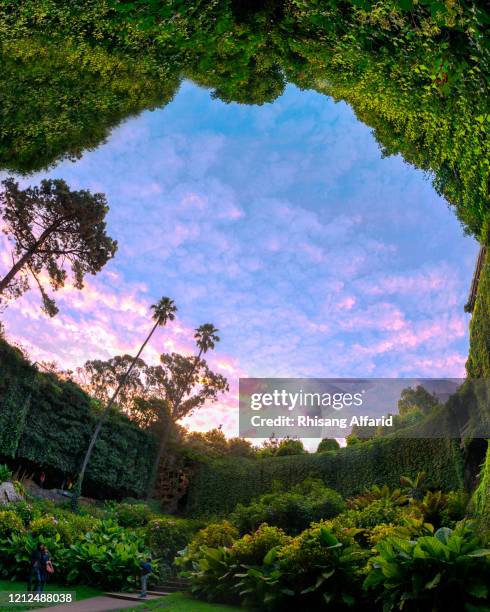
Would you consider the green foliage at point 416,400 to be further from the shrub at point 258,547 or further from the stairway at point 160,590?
the shrub at point 258,547

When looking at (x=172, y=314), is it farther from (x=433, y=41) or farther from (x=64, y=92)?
(x=433, y=41)

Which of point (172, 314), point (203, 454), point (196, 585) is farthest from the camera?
point (172, 314)

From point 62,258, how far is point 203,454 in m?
15.4

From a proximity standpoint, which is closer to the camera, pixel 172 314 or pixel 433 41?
pixel 433 41

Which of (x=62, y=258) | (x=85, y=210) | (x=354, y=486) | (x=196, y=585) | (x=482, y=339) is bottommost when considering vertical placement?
(x=196, y=585)

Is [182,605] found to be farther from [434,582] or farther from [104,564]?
[434,582]

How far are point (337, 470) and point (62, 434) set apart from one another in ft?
48.0

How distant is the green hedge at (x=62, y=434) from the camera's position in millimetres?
21188

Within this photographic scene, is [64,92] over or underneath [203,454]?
over

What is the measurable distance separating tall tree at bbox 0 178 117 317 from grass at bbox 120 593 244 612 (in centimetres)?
1541

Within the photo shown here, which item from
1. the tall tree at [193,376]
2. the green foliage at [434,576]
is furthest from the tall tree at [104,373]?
the green foliage at [434,576]

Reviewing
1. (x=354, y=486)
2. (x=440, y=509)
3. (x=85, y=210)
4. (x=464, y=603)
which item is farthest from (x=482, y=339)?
(x=85, y=210)

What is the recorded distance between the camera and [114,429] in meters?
26.8

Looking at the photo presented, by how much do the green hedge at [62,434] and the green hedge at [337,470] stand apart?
4241mm
